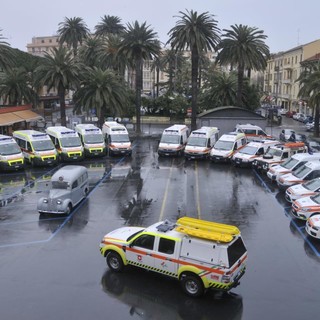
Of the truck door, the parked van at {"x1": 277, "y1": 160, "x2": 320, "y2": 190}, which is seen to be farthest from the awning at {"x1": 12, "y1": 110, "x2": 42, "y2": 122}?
the truck door

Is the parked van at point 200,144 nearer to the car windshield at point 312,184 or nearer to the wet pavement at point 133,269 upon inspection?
the wet pavement at point 133,269

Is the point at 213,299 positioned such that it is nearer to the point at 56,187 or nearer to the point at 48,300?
the point at 48,300

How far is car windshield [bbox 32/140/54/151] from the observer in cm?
3099

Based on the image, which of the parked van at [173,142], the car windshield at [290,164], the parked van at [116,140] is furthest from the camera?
the parked van at [116,140]

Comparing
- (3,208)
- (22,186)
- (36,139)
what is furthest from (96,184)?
(36,139)

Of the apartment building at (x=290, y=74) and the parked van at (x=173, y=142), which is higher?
the apartment building at (x=290, y=74)

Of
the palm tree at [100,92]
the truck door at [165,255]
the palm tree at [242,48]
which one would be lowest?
the truck door at [165,255]

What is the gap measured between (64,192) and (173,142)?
16.5 meters

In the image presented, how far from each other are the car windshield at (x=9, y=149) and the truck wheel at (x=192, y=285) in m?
21.4

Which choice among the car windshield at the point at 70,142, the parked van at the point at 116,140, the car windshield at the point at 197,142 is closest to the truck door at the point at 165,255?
the car windshield at the point at 70,142

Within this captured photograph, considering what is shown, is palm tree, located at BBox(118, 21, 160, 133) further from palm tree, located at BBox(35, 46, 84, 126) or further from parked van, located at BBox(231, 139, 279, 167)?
parked van, located at BBox(231, 139, 279, 167)

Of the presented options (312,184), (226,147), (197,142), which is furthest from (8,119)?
(312,184)

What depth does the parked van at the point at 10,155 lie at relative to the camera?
28.8m

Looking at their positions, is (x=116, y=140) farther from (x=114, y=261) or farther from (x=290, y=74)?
(x=290, y=74)
